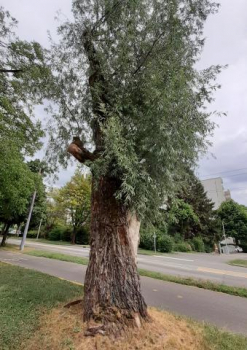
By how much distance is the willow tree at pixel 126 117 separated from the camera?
3715 mm

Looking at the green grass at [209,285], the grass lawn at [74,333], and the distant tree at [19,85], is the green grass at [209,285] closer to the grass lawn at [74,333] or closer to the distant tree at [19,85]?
the grass lawn at [74,333]

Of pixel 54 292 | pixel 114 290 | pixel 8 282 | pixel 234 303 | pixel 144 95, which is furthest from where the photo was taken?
pixel 8 282

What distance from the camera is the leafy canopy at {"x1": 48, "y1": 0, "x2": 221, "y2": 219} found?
3.83m

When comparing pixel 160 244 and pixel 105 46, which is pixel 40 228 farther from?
pixel 105 46

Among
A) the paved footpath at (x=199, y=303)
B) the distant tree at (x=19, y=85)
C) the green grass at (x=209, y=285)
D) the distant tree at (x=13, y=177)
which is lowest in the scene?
the paved footpath at (x=199, y=303)

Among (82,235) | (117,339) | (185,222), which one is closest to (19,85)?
(117,339)

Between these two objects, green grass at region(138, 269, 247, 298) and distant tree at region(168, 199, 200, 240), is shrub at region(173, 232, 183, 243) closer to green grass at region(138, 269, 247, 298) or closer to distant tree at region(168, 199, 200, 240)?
distant tree at region(168, 199, 200, 240)

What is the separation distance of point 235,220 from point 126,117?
3591 cm

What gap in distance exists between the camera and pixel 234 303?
5.84m

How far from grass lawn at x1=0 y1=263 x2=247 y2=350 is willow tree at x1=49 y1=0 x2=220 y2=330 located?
0.95 ft

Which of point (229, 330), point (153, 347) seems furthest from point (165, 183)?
point (229, 330)

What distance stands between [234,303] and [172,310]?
202cm

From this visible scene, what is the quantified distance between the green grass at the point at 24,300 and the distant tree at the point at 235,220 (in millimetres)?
33658

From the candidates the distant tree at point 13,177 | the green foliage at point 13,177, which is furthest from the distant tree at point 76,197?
the green foliage at point 13,177
